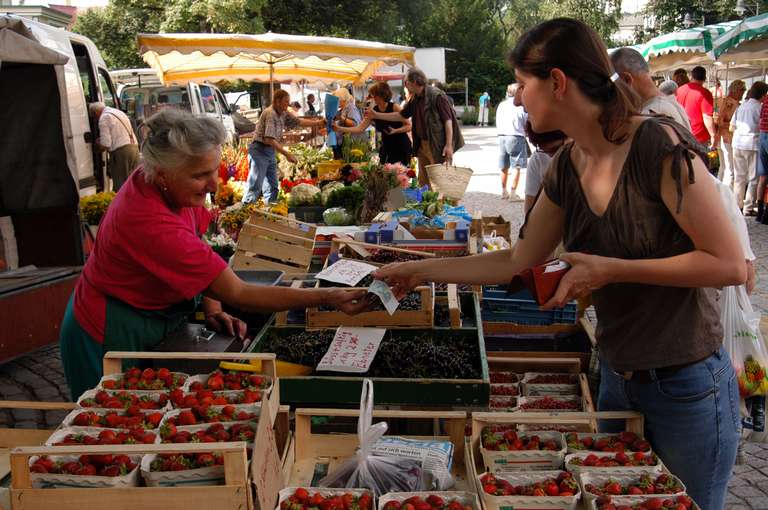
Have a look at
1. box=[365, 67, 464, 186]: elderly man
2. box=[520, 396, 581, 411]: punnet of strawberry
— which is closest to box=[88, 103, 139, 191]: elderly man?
box=[365, 67, 464, 186]: elderly man

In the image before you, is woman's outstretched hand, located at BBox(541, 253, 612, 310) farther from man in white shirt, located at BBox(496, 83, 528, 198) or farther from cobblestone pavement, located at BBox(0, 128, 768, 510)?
man in white shirt, located at BBox(496, 83, 528, 198)

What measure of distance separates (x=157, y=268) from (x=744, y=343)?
224 cm

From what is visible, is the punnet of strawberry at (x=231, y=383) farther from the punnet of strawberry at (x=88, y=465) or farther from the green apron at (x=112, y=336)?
the green apron at (x=112, y=336)

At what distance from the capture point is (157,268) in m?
2.81

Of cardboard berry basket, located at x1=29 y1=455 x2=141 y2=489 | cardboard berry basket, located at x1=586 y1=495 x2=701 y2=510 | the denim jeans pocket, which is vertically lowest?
cardboard berry basket, located at x1=586 y1=495 x2=701 y2=510

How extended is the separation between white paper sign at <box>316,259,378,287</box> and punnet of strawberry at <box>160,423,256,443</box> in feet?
4.15

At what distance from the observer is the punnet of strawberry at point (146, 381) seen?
2.49 metres

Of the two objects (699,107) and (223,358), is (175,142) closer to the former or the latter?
(223,358)

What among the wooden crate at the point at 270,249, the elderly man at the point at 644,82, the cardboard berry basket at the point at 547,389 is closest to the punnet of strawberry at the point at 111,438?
the cardboard berry basket at the point at 547,389

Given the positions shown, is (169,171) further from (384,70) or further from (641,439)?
(384,70)

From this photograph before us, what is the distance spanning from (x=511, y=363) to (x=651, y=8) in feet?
153

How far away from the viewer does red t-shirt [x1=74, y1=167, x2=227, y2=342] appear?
2.80 meters

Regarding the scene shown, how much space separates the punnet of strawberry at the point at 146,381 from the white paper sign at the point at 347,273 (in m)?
0.97

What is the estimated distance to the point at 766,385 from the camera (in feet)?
8.98
